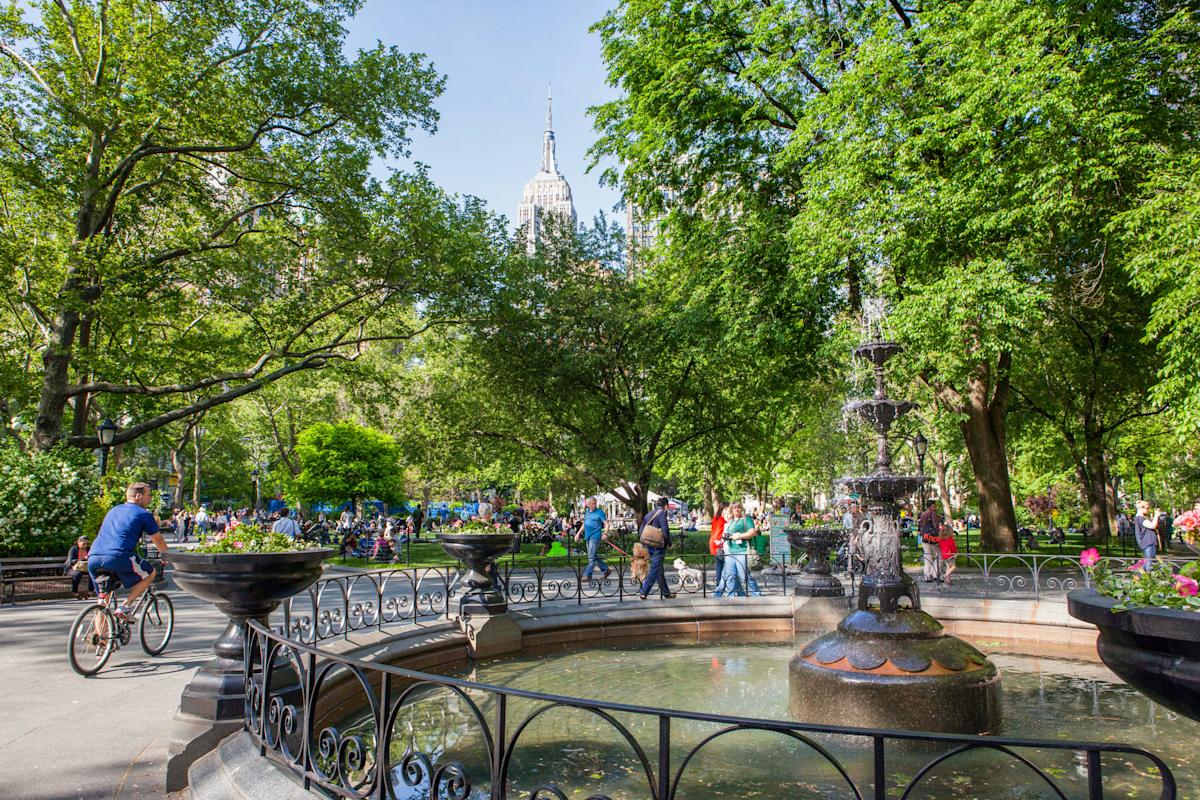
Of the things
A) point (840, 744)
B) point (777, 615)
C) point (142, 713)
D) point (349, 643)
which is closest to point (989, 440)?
point (777, 615)

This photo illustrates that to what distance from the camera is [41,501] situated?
16672 millimetres

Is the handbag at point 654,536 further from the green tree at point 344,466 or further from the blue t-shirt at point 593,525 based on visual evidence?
the green tree at point 344,466

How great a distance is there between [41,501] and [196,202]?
30.0ft

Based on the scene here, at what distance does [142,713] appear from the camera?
6289 millimetres

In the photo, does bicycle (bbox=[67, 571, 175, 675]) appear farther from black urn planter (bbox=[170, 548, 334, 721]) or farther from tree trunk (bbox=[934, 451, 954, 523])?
tree trunk (bbox=[934, 451, 954, 523])

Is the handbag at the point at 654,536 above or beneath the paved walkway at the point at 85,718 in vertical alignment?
above

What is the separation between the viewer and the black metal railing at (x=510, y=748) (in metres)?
2.97

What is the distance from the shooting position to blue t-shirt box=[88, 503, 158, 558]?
8.48m

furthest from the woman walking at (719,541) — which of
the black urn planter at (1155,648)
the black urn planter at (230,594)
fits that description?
the black urn planter at (1155,648)

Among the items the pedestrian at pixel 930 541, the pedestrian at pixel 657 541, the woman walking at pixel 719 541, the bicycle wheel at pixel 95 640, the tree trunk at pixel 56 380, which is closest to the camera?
the bicycle wheel at pixel 95 640

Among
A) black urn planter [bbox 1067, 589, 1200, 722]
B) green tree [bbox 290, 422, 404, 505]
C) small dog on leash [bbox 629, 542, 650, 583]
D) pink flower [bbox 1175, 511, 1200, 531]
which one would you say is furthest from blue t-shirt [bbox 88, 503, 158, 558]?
green tree [bbox 290, 422, 404, 505]

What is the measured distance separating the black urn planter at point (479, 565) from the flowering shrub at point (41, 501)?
1152 cm

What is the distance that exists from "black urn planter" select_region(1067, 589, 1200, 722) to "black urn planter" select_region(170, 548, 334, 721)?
16.7ft

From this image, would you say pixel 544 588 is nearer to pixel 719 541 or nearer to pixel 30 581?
pixel 719 541
